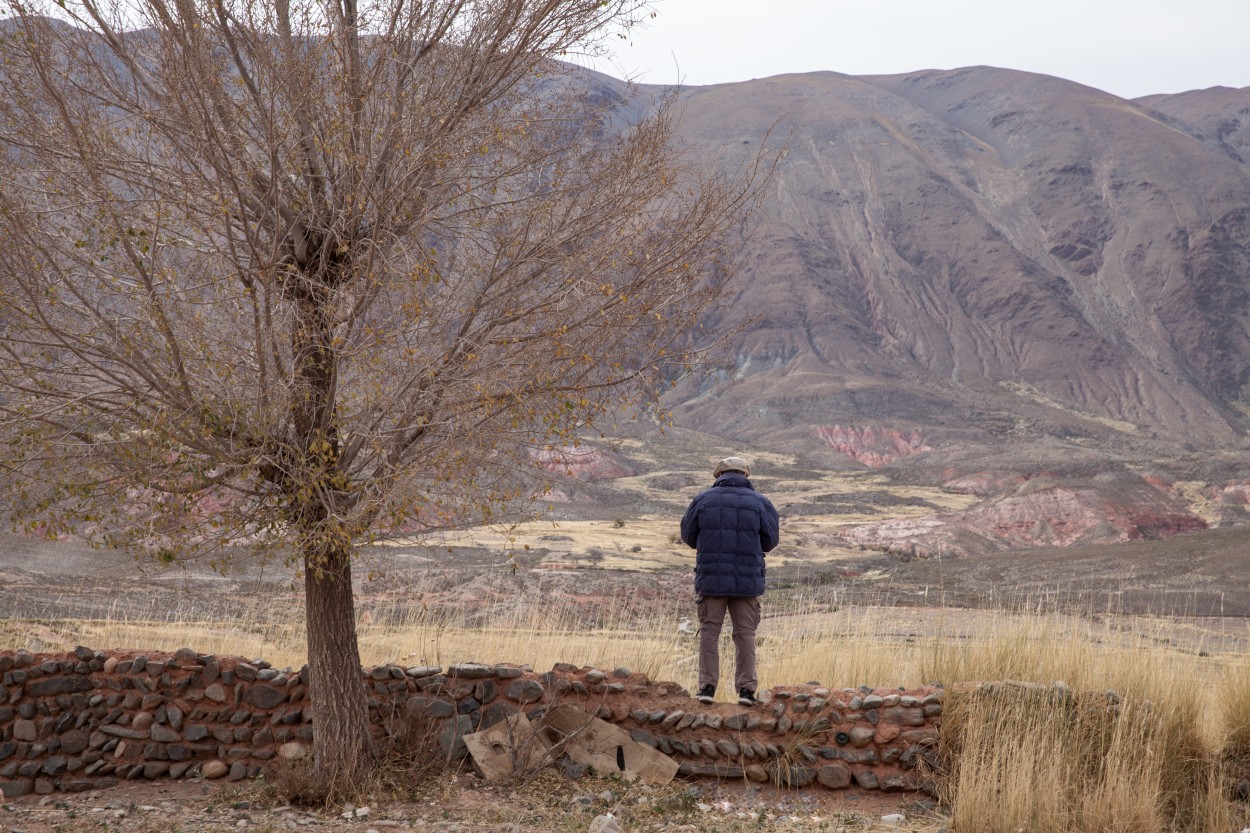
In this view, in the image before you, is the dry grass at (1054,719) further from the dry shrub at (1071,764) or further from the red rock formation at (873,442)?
the red rock formation at (873,442)

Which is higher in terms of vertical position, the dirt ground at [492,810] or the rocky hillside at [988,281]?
the rocky hillside at [988,281]

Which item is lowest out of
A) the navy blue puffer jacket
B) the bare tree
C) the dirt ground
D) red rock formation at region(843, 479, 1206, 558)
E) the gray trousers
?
red rock formation at region(843, 479, 1206, 558)

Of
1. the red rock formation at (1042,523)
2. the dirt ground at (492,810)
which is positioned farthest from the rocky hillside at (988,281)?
the dirt ground at (492,810)

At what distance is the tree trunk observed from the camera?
8031 mm

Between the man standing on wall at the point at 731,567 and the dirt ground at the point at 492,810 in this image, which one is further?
the man standing on wall at the point at 731,567

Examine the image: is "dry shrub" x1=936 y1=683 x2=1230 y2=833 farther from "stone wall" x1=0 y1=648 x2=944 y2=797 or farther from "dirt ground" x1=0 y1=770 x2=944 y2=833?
"stone wall" x1=0 y1=648 x2=944 y2=797

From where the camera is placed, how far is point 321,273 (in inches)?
296

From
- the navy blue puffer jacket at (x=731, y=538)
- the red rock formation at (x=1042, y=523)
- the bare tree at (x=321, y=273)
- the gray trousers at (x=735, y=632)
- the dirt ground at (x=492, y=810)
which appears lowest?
the red rock formation at (x=1042, y=523)

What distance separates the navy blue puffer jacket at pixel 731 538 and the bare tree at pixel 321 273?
3.76 feet

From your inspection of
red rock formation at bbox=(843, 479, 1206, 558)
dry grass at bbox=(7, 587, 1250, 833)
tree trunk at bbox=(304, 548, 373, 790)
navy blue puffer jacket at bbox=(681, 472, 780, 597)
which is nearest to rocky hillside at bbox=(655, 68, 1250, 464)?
red rock formation at bbox=(843, 479, 1206, 558)

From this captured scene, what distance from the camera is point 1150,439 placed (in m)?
78.9

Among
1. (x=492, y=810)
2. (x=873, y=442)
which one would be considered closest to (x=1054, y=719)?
(x=492, y=810)

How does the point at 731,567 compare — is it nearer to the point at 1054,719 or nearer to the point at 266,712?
the point at 1054,719

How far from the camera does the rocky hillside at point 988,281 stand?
78.7 metres
